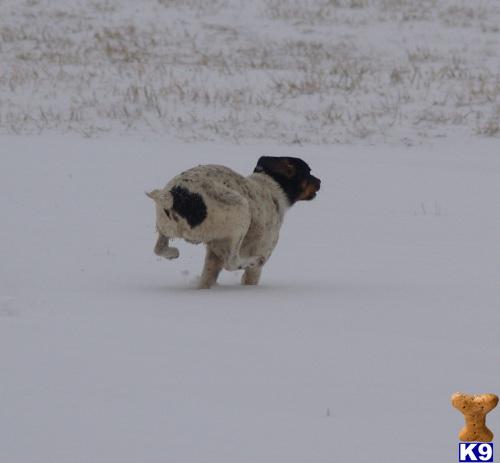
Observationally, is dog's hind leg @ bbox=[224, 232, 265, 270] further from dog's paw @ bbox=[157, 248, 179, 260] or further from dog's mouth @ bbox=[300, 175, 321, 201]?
dog's mouth @ bbox=[300, 175, 321, 201]

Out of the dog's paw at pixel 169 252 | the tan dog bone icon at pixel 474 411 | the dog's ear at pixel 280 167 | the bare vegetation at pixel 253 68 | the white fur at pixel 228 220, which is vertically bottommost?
the bare vegetation at pixel 253 68

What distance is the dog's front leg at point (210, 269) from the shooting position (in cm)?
754

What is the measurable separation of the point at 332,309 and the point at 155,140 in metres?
9.87

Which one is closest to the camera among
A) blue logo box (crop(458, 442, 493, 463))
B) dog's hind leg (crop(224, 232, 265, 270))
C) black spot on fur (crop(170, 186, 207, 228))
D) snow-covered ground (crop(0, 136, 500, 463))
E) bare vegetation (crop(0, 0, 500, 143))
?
blue logo box (crop(458, 442, 493, 463))

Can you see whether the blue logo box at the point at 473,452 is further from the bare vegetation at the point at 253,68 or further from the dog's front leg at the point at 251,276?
the bare vegetation at the point at 253,68

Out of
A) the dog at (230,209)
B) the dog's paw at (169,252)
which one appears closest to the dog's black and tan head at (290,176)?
the dog at (230,209)

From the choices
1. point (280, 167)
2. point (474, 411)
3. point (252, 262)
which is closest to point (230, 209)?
point (252, 262)

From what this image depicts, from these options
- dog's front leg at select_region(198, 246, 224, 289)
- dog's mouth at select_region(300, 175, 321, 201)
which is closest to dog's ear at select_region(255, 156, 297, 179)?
dog's mouth at select_region(300, 175, 321, 201)

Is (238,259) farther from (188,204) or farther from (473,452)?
(473,452)

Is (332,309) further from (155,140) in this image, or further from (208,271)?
(155,140)

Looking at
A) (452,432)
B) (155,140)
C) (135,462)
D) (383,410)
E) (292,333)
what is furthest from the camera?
(155,140)

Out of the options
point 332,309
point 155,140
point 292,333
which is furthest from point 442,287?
point 155,140

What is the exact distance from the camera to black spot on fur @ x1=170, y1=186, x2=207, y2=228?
693 cm

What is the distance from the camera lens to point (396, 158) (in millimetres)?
15188
